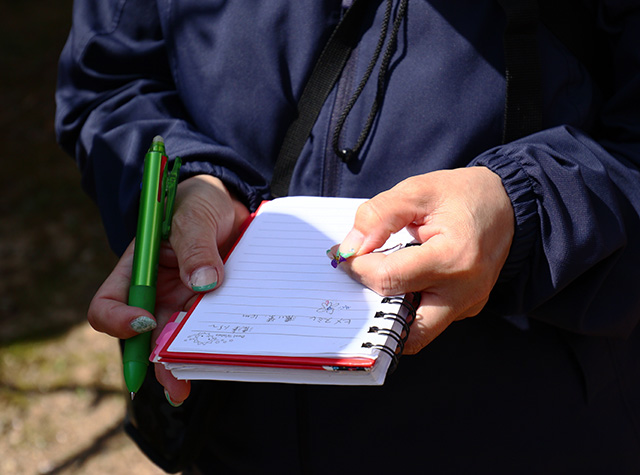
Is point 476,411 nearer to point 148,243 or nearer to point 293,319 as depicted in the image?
point 293,319

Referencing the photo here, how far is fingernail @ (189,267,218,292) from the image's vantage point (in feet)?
3.06

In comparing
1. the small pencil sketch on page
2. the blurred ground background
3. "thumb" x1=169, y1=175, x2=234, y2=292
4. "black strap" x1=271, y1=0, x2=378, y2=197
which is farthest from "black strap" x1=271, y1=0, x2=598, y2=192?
the blurred ground background

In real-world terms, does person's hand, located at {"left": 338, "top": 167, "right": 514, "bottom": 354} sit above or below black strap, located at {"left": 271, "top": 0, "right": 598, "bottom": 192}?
below

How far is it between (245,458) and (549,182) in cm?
73

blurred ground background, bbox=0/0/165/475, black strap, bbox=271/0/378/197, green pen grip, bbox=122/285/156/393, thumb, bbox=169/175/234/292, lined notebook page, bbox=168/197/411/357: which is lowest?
blurred ground background, bbox=0/0/165/475

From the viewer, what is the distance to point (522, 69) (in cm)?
102

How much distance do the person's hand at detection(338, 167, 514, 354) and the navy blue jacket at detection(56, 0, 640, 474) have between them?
2.8 inches

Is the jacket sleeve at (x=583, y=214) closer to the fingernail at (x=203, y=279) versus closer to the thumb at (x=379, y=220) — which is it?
the thumb at (x=379, y=220)

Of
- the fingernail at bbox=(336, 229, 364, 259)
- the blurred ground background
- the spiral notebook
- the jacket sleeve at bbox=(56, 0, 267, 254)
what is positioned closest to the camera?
the spiral notebook

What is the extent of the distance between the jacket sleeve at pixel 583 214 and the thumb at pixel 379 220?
0.56 feet

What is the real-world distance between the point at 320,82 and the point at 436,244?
0.39m

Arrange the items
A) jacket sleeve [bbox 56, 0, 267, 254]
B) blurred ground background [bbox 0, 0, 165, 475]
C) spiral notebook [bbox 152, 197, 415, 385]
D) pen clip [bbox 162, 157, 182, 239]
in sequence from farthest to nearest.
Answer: blurred ground background [bbox 0, 0, 165, 475] < jacket sleeve [bbox 56, 0, 267, 254] < pen clip [bbox 162, 157, 182, 239] < spiral notebook [bbox 152, 197, 415, 385]

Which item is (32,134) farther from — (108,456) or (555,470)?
(555,470)

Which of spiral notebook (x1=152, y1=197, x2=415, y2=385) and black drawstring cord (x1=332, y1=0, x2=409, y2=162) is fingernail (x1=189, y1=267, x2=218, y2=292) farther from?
black drawstring cord (x1=332, y1=0, x2=409, y2=162)
